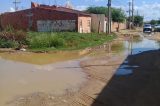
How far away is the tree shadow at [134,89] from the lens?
10594 millimetres

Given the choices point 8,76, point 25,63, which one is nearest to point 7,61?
point 25,63

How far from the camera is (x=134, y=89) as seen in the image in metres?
12.4

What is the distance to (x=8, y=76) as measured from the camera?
1550 cm

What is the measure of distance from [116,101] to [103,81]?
11.5ft

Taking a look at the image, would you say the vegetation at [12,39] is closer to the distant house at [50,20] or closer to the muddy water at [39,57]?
the muddy water at [39,57]

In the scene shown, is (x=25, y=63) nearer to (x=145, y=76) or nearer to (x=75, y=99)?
(x=145, y=76)

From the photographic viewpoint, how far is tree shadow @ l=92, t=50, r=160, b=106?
10.6 m

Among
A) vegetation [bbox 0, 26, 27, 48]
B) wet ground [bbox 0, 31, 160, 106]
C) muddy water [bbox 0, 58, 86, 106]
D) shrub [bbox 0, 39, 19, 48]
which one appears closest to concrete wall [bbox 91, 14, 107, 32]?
vegetation [bbox 0, 26, 27, 48]

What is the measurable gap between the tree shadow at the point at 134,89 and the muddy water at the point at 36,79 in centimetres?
142

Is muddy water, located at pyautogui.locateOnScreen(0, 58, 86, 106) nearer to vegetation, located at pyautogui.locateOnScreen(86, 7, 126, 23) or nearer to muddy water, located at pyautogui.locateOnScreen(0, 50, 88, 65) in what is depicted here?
muddy water, located at pyautogui.locateOnScreen(0, 50, 88, 65)

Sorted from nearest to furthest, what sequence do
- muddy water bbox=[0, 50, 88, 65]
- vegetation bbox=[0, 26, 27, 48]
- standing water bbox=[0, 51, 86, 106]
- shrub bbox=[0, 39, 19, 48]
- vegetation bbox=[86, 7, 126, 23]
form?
1. standing water bbox=[0, 51, 86, 106]
2. muddy water bbox=[0, 50, 88, 65]
3. shrub bbox=[0, 39, 19, 48]
4. vegetation bbox=[0, 26, 27, 48]
5. vegetation bbox=[86, 7, 126, 23]

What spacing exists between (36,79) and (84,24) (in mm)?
35545

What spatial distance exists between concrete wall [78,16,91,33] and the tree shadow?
2937 cm

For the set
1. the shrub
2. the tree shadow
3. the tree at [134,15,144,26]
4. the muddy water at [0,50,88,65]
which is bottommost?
the tree shadow
